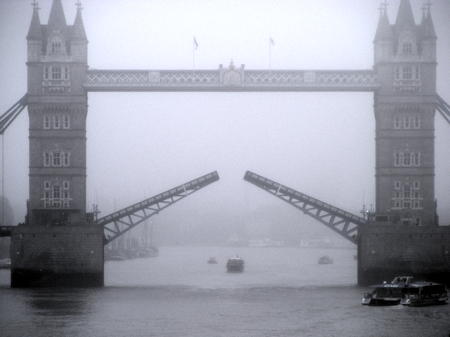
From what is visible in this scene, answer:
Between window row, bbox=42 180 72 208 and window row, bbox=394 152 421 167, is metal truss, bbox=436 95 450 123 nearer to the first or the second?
window row, bbox=394 152 421 167

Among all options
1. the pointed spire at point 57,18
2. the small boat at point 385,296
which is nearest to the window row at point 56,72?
the pointed spire at point 57,18

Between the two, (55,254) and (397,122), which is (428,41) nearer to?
(397,122)

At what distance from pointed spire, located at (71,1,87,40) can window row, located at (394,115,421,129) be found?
20.4m

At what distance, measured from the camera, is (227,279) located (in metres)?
96.1

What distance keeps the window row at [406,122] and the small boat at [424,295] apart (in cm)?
1279

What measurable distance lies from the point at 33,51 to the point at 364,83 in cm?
2101

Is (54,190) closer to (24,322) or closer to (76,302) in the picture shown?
(76,302)

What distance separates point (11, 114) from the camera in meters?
73.2

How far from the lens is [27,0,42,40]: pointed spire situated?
74188 mm

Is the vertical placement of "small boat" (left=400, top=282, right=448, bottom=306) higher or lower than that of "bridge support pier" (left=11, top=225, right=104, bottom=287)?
lower

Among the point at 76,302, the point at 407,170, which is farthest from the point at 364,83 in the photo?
the point at 76,302

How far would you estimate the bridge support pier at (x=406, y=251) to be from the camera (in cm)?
7175

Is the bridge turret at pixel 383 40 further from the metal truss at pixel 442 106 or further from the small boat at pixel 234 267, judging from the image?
the small boat at pixel 234 267

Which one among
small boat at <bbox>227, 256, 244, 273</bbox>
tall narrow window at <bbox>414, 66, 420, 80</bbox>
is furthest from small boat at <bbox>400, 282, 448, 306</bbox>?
small boat at <bbox>227, 256, 244, 273</bbox>
